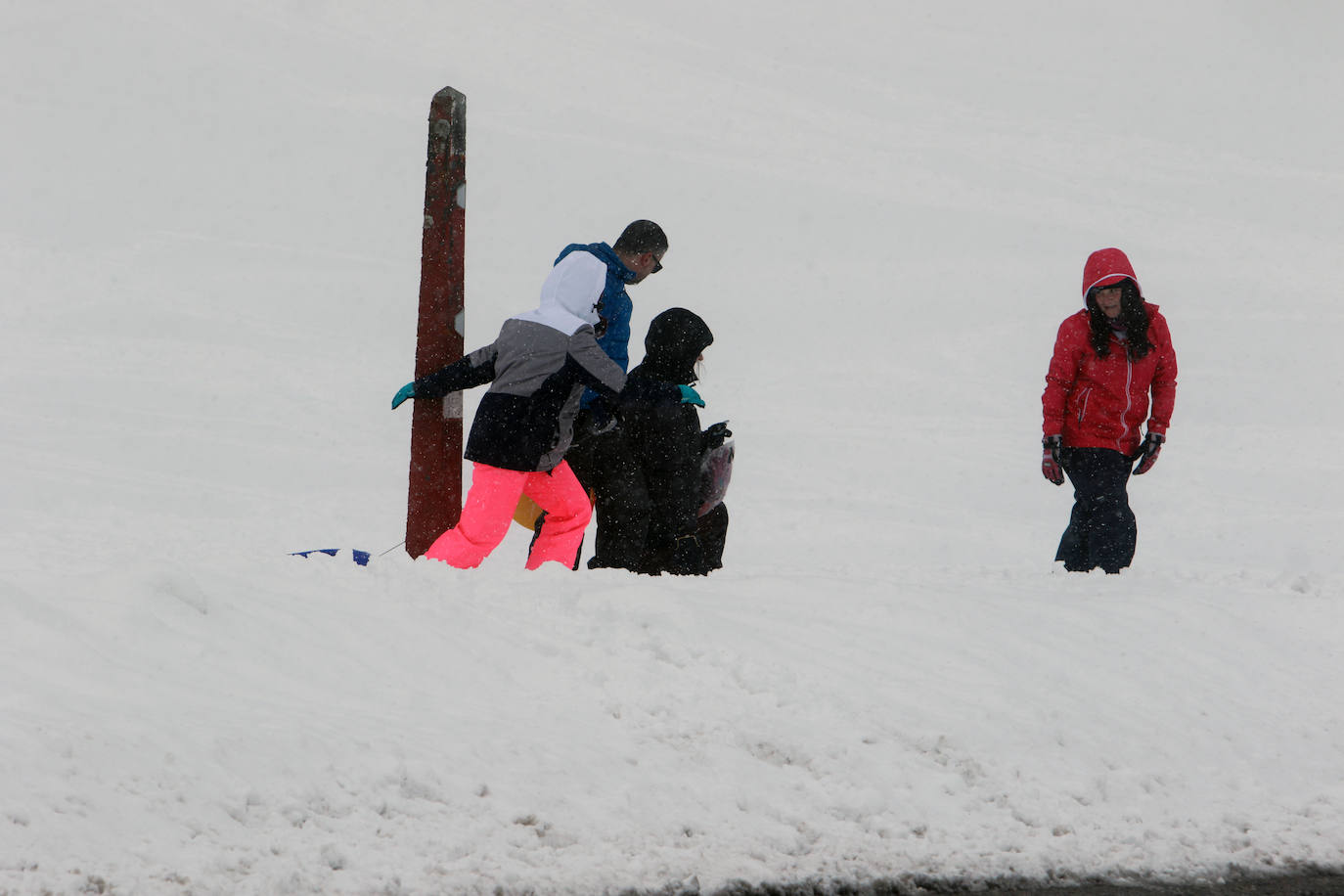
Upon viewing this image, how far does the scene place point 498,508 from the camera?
5414 mm

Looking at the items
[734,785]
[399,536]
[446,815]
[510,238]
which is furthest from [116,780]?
[510,238]

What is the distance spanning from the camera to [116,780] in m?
2.91

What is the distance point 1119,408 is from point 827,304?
13.5 m

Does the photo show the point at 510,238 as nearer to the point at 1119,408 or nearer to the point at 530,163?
the point at 530,163

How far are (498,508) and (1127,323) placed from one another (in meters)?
3.25

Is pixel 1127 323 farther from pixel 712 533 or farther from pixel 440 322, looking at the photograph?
pixel 440 322

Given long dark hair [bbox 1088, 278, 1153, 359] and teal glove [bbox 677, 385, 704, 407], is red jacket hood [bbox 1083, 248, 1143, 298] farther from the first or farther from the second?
teal glove [bbox 677, 385, 704, 407]

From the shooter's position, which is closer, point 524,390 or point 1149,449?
point 524,390

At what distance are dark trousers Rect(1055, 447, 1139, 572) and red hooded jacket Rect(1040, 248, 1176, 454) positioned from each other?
0.23 ft

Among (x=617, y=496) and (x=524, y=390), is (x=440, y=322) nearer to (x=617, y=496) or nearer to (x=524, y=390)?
(x=524, y=390)

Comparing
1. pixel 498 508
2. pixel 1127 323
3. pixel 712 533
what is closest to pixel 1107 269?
pixel 1127 323

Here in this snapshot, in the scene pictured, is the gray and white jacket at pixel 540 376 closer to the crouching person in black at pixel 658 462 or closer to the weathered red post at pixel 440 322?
the weathered red post at pixel 440 322

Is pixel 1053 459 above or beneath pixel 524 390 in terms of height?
above

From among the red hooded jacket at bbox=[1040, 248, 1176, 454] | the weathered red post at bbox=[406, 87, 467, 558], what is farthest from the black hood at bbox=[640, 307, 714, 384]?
the red hooded jacket at bbox=[1040, 248, 1176, 454]
